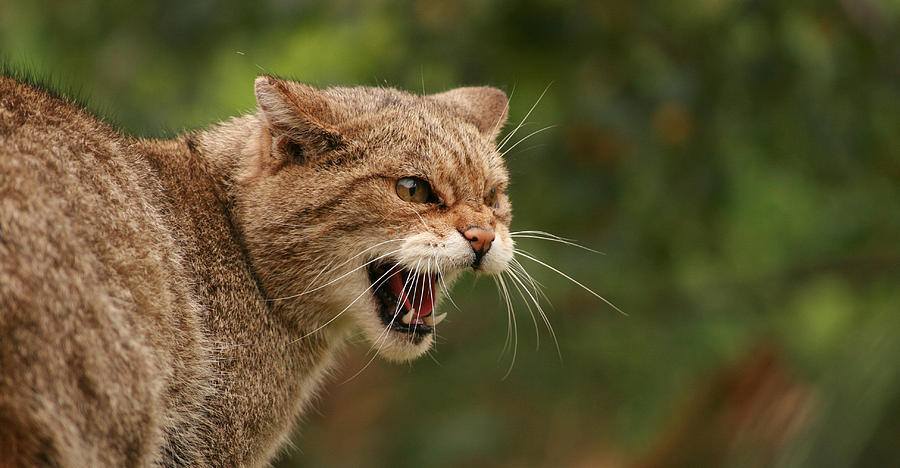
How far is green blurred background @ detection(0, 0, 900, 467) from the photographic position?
21.1ft

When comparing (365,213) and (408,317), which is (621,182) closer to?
(408,317)

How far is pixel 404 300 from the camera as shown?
4238mm

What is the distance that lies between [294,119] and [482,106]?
47.2 inches

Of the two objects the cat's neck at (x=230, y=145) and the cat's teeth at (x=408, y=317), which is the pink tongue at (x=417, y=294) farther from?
the cat's neck at (x=230, y=145)

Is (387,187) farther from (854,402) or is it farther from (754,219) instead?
(754,219)

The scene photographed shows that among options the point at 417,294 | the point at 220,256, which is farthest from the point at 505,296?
the point at 220,256

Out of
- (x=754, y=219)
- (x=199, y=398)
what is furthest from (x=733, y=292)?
(x=199, y=398)

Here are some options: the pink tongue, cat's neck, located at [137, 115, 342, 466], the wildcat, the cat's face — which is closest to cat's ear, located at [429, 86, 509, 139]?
the wildcat

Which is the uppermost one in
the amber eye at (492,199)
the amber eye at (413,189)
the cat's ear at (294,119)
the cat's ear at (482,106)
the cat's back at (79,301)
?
the cat's ear at (482,106)

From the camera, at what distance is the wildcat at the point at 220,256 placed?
9.43ft

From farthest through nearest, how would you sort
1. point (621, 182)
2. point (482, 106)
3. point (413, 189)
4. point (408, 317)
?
point (621, 182) < point (482, 106) < point (408, 317) < point (413, 189)

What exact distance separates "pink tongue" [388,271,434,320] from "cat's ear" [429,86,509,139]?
0.87 m

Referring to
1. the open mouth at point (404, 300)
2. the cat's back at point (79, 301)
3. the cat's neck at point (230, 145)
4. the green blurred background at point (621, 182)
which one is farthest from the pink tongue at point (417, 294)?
the green blurred background at point (621, 182)

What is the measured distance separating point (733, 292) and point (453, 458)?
2770 mm
